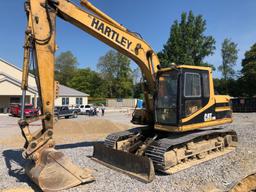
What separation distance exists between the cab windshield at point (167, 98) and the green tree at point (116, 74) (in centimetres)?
6992

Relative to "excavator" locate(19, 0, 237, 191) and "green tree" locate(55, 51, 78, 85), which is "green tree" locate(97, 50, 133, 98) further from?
"excavator" locate(19, 0, 237, 191)

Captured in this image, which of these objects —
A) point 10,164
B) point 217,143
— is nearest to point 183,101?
point 217,143

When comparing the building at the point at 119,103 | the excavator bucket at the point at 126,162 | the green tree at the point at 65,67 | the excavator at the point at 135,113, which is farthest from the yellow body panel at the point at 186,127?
the green tree at the point at 65,67

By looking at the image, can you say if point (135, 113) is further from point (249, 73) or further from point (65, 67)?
point (65, 67)

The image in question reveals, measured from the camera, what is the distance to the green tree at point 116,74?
258ft

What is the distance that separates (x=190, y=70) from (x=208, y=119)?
5.57ft

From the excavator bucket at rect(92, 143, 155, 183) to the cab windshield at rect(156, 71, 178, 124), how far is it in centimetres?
154

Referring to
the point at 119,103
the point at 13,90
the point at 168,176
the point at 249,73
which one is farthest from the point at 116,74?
the point at 168,176

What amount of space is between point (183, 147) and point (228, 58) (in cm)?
6801

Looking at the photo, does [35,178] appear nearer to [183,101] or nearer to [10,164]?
[10,164]

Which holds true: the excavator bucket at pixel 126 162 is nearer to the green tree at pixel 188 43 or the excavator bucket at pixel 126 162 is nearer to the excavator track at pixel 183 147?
the excavator track at pixel 183 147

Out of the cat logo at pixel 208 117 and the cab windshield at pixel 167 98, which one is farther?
the cat logo at pixel 208 117

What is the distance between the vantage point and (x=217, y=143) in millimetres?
8891

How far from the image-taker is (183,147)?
7.57m
